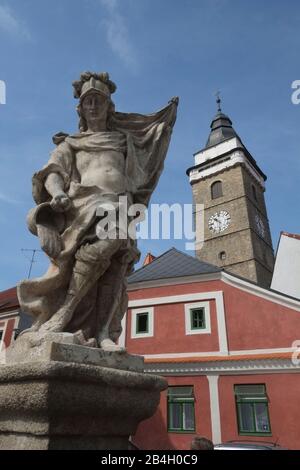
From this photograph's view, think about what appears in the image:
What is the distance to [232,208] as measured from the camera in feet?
140

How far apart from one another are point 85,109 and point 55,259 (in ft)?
4.78

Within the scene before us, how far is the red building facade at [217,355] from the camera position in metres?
12.0

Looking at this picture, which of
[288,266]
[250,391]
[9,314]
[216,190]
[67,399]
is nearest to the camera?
[67,399]

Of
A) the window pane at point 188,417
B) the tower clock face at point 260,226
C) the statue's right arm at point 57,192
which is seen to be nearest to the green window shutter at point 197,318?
the window pane at point 188,417

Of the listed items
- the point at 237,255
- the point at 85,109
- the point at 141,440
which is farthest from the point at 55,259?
the point at 237,255

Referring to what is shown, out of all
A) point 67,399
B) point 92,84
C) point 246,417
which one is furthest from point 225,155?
point 67,399

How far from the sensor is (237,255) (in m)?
39.4

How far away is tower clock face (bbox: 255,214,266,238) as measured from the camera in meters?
43.2

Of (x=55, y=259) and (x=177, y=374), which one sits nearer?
(x=55, y=259)

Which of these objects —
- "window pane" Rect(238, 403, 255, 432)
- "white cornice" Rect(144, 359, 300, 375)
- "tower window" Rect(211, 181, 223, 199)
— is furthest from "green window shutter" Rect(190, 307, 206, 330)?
"tower window" Rect(211, 181, 223, 199)

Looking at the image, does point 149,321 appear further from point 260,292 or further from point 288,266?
point 288,266

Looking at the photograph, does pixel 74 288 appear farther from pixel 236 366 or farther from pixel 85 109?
pixel 236 366

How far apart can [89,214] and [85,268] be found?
38cm

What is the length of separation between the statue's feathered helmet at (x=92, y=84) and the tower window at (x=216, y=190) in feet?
138
